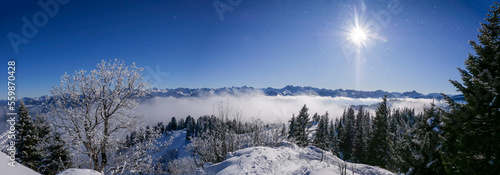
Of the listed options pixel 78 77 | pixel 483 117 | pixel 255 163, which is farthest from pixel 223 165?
pixel 78 77

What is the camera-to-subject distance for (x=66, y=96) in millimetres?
11523

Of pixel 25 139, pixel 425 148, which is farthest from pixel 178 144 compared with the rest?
pixel 425 148

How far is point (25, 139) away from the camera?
17.0 metres

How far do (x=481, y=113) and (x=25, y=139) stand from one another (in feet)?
99.1

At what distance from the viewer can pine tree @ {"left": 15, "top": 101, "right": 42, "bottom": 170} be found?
17.0 m

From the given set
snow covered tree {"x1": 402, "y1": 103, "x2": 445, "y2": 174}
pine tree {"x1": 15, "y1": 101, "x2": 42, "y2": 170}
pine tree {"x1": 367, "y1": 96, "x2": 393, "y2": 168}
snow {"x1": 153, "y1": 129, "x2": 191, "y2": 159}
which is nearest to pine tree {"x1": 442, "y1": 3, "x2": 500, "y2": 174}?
snow covered tree {"x1": 402, "y1": 103, "x2": 445, "y2": 174}

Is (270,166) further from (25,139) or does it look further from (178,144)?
(178,144)

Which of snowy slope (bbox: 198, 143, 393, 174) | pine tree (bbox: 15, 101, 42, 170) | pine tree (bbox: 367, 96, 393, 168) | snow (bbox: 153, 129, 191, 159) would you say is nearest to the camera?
snowy slope (bbox: 198, 143, 393, 174)

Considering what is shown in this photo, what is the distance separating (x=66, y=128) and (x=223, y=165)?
9.63m

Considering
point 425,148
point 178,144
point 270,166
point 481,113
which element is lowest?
point 178,144

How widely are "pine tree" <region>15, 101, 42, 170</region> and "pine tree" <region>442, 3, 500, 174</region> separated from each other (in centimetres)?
2844

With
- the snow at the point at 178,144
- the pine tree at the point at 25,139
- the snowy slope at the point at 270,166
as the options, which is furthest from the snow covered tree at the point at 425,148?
A: the snow at the point at 178,144

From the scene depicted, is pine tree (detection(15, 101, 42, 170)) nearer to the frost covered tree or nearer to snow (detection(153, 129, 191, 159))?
the frost covered tree

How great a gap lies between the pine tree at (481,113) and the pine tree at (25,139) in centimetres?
2844
